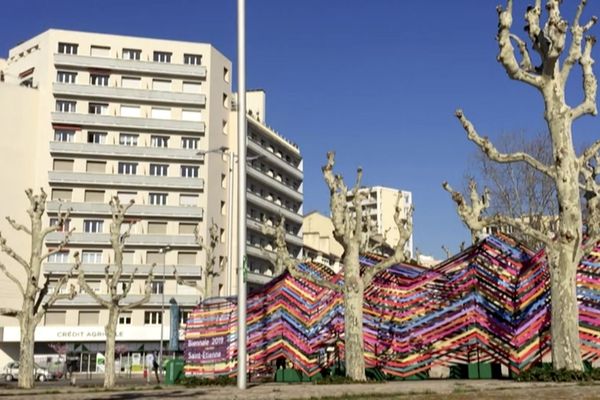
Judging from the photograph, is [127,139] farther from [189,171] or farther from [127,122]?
[189,171]

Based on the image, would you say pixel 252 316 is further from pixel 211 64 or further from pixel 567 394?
pixel 211 64

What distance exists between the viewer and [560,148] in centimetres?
2034

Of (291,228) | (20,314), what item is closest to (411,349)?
(20,314)

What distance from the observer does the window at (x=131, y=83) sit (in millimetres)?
74938

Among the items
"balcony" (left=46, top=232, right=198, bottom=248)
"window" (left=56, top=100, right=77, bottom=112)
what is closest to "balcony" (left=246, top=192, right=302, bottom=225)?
"balcony" (left=46, top=232, right=198, bottom=248)

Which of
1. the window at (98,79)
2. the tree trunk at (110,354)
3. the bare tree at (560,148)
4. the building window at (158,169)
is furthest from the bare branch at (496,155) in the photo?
the window at (98,79)

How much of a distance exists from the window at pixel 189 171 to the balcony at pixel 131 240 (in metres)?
6.83

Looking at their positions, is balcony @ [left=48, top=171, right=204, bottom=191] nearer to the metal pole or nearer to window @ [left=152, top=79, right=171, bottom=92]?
window @ [left=152, top=79, right=171, bottom=92]

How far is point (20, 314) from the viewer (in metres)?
34.6

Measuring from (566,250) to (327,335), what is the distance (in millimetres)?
9680

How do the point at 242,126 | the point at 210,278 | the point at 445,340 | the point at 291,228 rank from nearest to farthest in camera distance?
the point at 242,126
the point at 445,340
the point at 210,278
the point at 291,228

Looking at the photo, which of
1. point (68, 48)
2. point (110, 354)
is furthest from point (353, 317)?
point (68, 48)

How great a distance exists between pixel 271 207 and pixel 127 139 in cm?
1972

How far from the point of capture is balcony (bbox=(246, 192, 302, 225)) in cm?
8116
